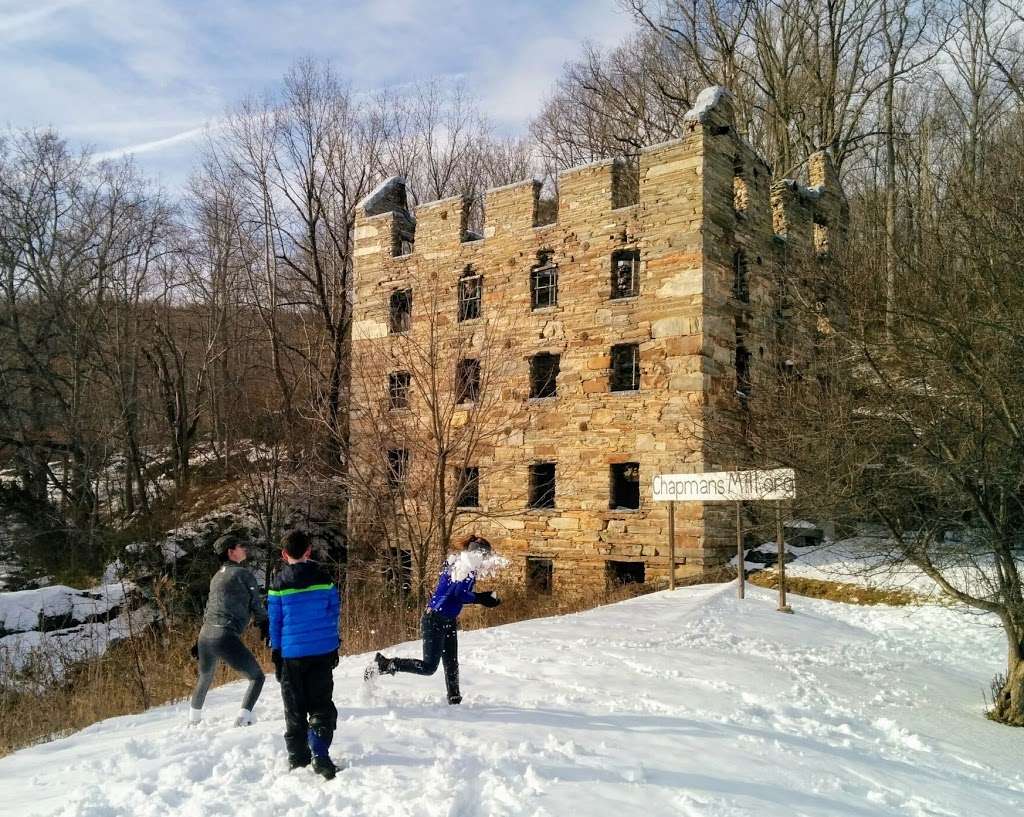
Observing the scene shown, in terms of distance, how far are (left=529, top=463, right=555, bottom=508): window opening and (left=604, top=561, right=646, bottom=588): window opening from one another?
1.94 m

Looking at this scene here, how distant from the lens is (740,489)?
996 cm

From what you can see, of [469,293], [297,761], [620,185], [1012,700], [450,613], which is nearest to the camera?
[297,761]

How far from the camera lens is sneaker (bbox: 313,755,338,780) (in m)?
4.18

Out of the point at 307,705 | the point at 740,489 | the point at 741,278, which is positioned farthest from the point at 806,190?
the point at 307,705

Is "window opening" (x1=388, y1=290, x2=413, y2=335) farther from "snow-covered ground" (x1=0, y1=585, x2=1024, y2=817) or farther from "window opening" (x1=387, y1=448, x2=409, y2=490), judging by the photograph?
"snow-covered ground" (x1=0, y1=585, x2=1024, y2=817)

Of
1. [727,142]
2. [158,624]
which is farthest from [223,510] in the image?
[727,142]

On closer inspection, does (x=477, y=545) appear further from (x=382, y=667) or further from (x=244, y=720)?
(x=244, y=720)

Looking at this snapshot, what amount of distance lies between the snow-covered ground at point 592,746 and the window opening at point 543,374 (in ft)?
27.0

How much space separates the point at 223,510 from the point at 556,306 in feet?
33.5

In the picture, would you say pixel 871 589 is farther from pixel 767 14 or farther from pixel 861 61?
pixel 767 14

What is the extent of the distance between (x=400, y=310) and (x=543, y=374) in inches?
173

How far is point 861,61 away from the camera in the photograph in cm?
2247

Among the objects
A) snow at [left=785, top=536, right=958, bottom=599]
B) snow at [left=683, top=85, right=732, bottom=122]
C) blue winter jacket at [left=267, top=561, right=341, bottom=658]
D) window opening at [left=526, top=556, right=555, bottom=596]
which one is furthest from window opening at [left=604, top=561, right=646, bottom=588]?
blue winter jacket at [left=267, top=561, right=341, bottom=658]

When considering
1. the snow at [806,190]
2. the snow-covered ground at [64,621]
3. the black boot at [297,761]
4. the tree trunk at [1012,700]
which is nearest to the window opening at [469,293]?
the snow at [806,190]
